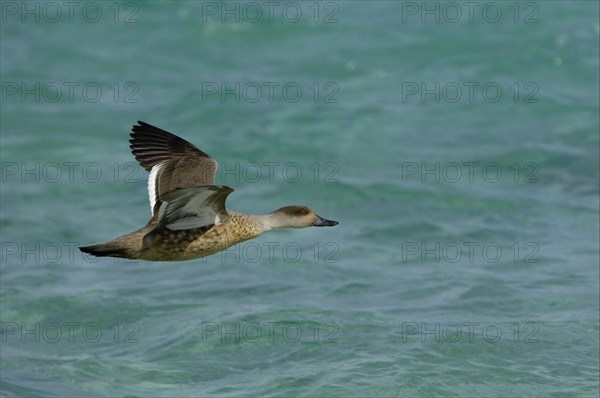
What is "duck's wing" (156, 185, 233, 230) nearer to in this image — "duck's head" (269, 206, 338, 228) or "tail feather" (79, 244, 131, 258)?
"tail feather" (79, 244, 131, 258)

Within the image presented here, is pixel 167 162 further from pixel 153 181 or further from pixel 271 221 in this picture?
pixel 271 221

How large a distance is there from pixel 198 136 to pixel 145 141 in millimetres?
11196

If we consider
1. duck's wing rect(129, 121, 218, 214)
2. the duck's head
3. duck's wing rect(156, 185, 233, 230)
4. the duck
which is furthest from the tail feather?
the duck's head

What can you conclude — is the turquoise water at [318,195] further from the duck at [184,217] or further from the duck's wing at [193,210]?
the duck's wing at [193,210]

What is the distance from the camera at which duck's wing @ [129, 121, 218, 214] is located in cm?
1027

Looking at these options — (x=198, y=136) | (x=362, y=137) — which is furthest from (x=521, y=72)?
(x=198, y=136)

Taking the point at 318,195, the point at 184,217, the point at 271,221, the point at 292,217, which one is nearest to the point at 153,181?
the point at 184,217

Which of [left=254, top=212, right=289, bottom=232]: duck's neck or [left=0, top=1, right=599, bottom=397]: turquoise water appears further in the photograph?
[left=0, top=1, right=599, bottom=397]: turquoise water

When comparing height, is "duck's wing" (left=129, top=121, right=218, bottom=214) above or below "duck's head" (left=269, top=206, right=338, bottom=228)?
above

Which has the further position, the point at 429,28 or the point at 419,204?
the point at 429,28

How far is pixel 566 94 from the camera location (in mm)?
23109

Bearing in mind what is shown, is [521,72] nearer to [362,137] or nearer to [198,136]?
[362,137]

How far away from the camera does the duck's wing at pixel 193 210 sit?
950cm

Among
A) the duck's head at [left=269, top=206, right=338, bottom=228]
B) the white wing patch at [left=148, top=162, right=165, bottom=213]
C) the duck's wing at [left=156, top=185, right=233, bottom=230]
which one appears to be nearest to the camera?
the duck's wing at [left=156, top=185, right=233, bottom=230]
